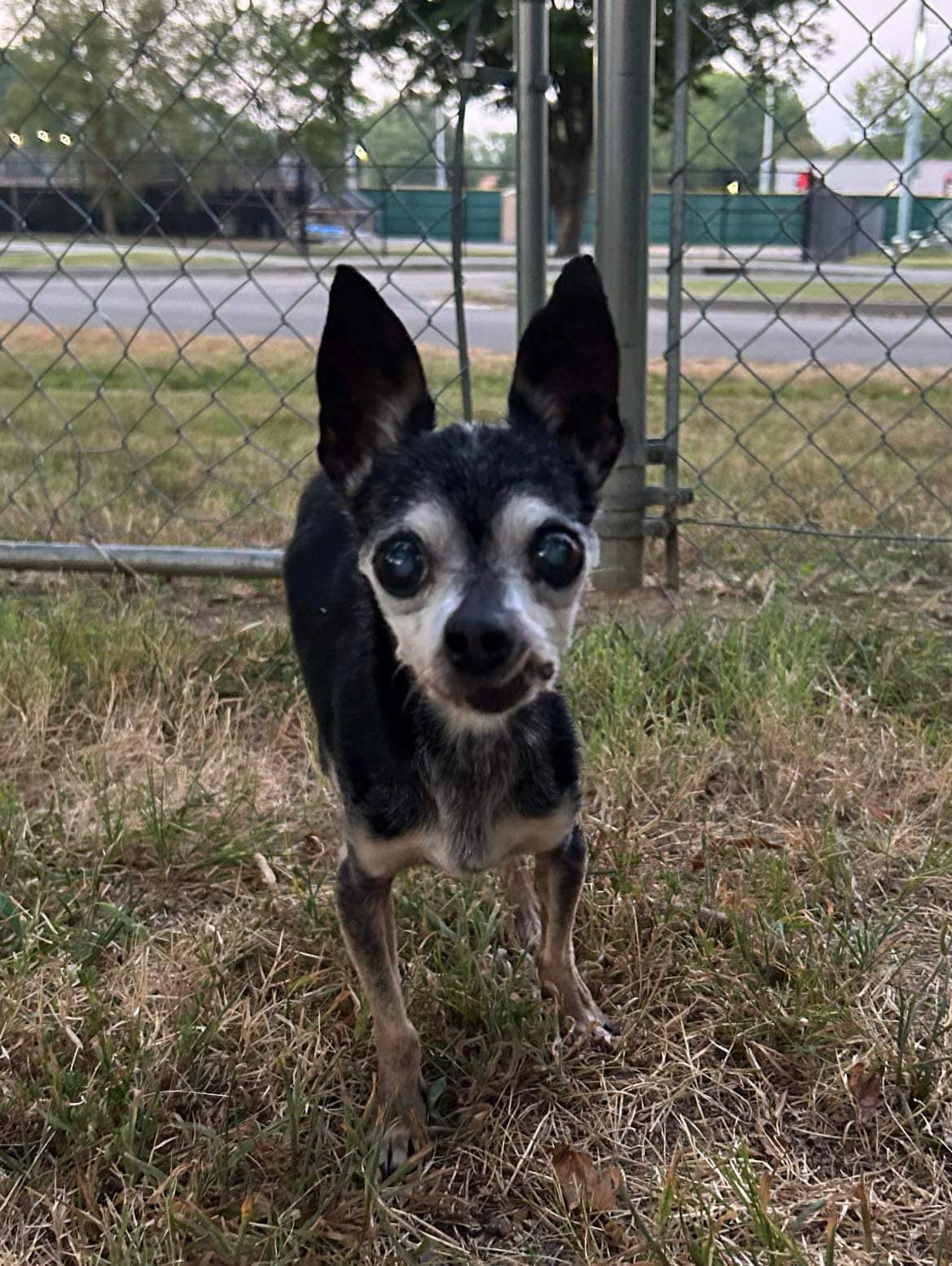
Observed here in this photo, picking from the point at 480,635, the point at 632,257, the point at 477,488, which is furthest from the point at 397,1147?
the point at 632,257

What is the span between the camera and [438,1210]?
153cm

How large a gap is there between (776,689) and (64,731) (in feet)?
5.52

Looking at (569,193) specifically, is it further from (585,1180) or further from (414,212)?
(585,1180)

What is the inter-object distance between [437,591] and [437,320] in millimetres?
10582

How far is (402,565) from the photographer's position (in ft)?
4.86

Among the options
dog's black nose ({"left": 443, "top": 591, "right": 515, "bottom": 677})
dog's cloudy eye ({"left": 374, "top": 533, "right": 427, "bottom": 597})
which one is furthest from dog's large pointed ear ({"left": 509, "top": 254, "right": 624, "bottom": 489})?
dog's black nose ({"left": 443, "top": 591, "right": 515, "bottom": 677})

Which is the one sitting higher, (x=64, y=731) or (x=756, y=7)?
(x=756, y=7)

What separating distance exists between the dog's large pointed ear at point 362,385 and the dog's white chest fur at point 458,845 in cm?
52

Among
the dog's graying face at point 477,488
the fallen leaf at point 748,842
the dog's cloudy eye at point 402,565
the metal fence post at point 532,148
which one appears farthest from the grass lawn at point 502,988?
the metal fence post at point 532,148

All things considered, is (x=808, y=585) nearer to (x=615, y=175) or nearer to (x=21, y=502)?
(x=615, y=175)

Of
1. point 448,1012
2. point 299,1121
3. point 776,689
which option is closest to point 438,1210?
point 299,1121

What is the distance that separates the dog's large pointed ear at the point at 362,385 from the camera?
5.24 feet

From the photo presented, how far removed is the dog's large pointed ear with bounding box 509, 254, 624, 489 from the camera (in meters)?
1.61

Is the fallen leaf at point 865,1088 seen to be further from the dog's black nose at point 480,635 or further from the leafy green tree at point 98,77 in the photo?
the leafy green tree at point 98,77
